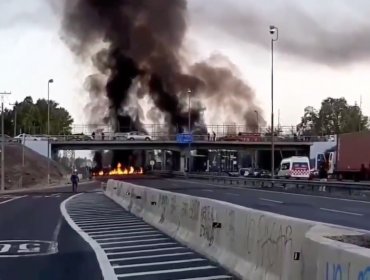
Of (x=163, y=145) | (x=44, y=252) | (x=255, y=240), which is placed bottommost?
(x=44, y=252)

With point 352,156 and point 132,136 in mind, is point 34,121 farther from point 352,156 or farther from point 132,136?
point 352,156

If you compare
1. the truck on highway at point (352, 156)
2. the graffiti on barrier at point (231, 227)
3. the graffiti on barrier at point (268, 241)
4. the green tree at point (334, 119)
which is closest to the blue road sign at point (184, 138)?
the truck on highway at point (352, 156)

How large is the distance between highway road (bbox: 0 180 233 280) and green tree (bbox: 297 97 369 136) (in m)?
134

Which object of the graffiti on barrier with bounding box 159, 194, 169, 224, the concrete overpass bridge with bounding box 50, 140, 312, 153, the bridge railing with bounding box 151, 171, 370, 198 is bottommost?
the bridge railing with bounding box 151, 171, 370, 198

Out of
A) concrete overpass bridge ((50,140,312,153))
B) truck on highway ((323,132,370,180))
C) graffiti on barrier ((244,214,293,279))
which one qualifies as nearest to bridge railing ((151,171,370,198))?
truck on highway ((323,132,370,180))

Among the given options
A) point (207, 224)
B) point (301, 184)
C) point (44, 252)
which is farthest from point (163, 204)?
point (301, 184)

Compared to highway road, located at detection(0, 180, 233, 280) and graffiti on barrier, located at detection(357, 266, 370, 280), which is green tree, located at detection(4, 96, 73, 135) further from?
graffiti on barrier, located at detection(357, 266, 370, 280)

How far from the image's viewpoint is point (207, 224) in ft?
46.6

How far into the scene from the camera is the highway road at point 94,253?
1164 cm

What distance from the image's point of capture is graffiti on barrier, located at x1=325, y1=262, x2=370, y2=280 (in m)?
5.70

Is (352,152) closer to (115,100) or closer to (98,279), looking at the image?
(115,100)

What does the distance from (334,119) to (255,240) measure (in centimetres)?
15461

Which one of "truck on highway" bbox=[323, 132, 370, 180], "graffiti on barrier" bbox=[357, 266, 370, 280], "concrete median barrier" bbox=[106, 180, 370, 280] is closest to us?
"graffiti on barrier" bbox=[357, 266, 370, 280]

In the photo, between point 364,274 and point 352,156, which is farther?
point 352,156
